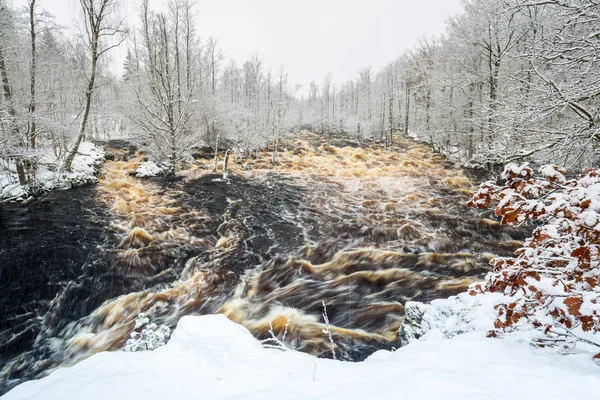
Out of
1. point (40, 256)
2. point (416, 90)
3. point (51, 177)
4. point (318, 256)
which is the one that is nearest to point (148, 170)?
point (51, 177)

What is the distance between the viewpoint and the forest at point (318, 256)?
2.38 metres

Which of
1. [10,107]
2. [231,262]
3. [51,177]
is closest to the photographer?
[231,262]

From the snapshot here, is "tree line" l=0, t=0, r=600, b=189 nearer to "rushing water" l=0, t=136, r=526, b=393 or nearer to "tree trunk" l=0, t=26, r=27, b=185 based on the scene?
"tree trunk" l=0, t=26, r=27, b=185

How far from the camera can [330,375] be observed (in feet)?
8.27

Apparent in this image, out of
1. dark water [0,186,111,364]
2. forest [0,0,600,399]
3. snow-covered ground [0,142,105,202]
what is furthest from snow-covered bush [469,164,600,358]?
snow-covered ground [0,142,105,202]

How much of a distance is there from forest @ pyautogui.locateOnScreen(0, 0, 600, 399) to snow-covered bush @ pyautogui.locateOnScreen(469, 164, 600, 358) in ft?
0.06

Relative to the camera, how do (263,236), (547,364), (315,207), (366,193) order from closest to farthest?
(547,364), (263,236), (315,207), (366,193)

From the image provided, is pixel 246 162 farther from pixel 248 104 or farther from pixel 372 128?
pixel 372 128

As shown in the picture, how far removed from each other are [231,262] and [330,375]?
16.3 feet

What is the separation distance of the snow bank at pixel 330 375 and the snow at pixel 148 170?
1501 cm

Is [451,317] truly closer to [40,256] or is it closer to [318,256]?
[318,256]

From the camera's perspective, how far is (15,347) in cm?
440

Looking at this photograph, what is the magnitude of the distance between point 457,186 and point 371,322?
1190cm

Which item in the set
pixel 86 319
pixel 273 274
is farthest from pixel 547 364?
pixel 86 319
